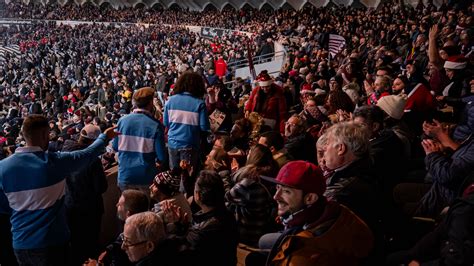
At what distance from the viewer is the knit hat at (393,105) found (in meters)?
4.90

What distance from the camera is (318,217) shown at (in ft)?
8.77

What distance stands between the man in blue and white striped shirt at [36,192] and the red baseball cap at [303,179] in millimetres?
1773

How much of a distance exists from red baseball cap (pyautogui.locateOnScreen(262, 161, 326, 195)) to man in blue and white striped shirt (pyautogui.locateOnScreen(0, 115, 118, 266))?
5.82ft

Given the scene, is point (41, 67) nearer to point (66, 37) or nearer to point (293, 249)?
point (66, 37)

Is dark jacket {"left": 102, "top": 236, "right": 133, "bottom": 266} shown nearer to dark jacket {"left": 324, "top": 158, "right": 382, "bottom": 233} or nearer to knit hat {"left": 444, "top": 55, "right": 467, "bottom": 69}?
dark jacket {"left": 324, "top": 158, "right": 382, "bottom": 233}

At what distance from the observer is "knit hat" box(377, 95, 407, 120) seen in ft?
16.1

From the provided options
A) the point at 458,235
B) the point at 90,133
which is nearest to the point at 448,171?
the point at 458,235

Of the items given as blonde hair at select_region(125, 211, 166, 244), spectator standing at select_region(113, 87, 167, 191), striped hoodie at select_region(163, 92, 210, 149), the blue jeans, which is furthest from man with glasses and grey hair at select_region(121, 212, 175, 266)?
striped hoodie at select_region(163, 92, 210, 149)

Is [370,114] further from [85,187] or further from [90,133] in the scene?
[85,187]

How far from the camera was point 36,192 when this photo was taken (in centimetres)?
361

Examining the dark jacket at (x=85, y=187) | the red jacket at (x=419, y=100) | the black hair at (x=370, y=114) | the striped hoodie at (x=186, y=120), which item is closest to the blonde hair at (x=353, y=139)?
the black hair at (x=370, y=114)

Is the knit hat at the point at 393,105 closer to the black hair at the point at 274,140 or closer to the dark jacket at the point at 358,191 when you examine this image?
the black hair at the point at 274,140

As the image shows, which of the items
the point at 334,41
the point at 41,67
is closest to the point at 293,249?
the point at 334,41

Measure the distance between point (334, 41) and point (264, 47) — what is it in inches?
138
